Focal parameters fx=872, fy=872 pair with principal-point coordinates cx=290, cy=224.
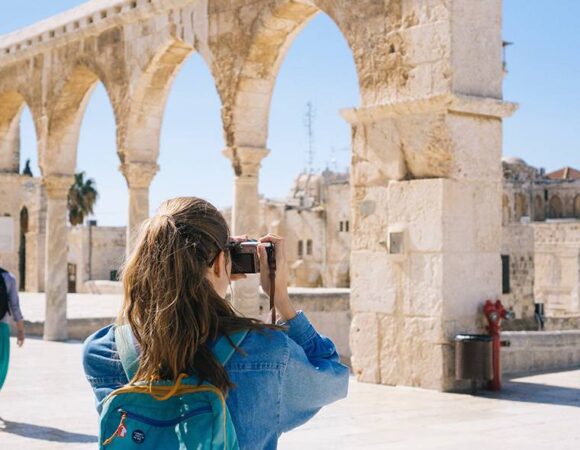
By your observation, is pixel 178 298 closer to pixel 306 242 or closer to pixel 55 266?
pixel 55 266

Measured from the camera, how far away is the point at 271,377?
1.86 metres

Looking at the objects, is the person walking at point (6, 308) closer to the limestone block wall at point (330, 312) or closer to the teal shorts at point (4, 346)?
the teal shorts at point (4, 346)

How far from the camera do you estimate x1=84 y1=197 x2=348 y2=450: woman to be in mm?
1780

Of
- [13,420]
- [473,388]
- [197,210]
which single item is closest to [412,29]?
[473,388]

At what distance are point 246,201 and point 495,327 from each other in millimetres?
4263

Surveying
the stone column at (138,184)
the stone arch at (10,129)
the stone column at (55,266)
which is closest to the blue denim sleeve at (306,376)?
the stone column at (138,184)

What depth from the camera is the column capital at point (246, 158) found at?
11078mm

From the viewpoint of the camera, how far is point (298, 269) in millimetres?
48750

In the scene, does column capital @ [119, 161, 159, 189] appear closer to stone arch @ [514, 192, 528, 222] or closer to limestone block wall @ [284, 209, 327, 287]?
limestone block wall @ [284, 209, 327, 287]

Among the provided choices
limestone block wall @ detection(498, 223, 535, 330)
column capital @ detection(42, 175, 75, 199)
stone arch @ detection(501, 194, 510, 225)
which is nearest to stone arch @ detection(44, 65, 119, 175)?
column capital @ detection(42, 175, 75, 199)

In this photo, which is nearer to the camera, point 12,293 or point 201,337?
point 201,337

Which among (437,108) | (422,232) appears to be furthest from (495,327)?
(437,108)

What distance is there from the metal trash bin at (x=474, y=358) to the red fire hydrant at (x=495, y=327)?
29 centimetres

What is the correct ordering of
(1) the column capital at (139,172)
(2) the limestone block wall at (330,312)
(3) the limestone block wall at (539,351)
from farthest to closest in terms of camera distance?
1. (2) the limestone block wall at (330,312)
2. (1) the column capital at (139,172)
3. (3) the limestone block wall at (539,351)
